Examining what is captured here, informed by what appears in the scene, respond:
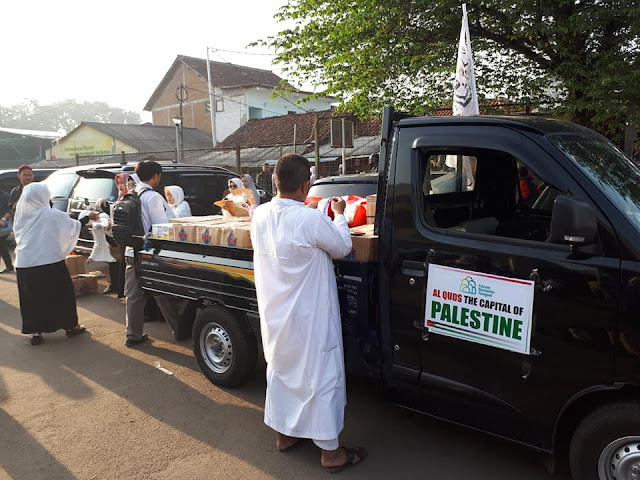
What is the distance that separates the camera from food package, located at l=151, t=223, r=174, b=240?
451 cm

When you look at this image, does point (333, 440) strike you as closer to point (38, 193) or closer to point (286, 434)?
point (286, 434)

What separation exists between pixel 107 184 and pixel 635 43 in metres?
8.42

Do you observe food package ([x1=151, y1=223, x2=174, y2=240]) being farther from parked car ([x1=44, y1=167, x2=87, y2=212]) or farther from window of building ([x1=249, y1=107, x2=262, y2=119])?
window of building ([x1=249, y1=107, x2=262, y2=119])

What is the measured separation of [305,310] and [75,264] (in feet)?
19.9

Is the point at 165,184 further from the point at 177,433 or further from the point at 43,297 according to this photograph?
the point at 177,433

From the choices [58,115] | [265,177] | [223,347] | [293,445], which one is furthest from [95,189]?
[58,115]

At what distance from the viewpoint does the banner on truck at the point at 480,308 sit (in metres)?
2.60

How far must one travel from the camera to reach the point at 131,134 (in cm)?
3344

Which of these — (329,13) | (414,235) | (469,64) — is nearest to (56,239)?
(414,235)

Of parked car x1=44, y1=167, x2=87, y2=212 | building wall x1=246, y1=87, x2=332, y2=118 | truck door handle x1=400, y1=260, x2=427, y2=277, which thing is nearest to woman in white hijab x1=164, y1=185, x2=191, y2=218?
parked car x1=44, y1=167, x2=87, y2=212

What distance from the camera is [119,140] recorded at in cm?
3247

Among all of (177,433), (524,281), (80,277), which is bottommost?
(177,433)

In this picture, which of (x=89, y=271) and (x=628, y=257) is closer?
(x=628, y=257)

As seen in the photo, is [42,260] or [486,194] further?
[42,260]
